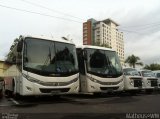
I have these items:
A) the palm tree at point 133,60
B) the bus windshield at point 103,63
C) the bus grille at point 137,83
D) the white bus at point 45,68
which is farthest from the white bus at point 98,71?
the palm tree at point 133,60

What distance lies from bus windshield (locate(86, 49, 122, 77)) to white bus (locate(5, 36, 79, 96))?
63.3 inches

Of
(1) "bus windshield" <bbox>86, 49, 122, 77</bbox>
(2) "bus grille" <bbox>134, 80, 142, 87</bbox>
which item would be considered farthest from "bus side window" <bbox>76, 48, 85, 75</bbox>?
(2) "bus grille" <bbox>134, 80, 142, 87</bbox>

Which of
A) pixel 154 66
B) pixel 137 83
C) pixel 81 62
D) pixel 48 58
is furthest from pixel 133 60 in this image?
pixel 48 58

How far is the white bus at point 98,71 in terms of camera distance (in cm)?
1456

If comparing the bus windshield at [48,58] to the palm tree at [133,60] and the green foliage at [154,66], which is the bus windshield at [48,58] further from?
the green foliage at [154,66]

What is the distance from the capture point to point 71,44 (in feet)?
45.6

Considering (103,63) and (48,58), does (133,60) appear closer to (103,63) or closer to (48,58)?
(103,63)

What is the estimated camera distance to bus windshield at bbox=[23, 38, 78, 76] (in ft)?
39.9

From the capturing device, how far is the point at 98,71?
1477 cm

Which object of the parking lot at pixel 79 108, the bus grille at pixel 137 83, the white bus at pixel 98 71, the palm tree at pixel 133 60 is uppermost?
the palm tree at pixel 133 60

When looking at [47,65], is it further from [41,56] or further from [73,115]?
[73,115]

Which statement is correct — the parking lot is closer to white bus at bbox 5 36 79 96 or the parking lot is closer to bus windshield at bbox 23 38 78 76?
white bus at bbox 5 36 79 96

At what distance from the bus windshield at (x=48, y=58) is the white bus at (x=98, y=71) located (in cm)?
145

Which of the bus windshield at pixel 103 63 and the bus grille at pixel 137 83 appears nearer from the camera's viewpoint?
the bus windshield at pixel 103 63
